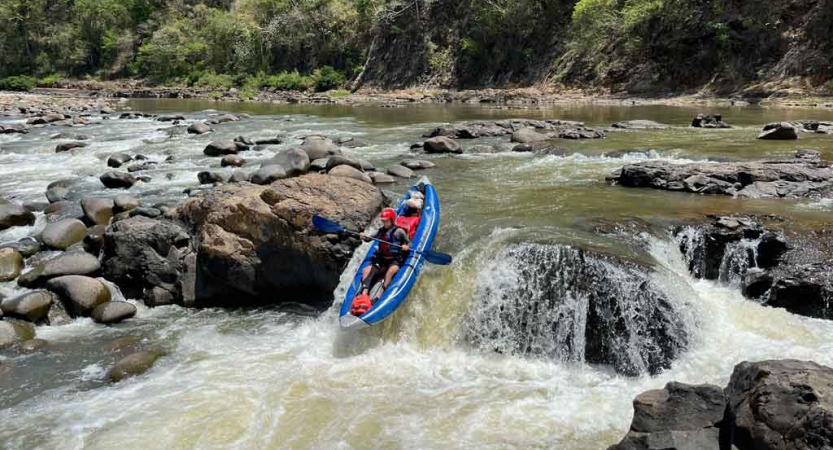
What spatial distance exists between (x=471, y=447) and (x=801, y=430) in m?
2.42

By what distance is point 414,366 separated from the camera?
6.54 m

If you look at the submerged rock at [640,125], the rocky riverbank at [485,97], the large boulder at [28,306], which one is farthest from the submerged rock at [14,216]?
the rocky riverbank at [485,97]

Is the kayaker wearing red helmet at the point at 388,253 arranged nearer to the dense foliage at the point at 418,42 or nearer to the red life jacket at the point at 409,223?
the red life jacket at the point at 409,223

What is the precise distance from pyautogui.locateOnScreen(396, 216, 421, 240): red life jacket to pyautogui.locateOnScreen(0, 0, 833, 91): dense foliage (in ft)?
73.3

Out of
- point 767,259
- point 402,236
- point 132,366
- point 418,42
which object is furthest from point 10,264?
point 418,42

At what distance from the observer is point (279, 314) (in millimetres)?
8047

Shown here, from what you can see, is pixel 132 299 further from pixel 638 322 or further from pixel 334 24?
pixel 334 24

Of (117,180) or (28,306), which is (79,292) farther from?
(117,180)

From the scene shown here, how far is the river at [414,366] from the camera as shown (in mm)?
5230

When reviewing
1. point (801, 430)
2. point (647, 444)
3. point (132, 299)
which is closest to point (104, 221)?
point (132, 299)

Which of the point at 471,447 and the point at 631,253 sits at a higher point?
the point at 631,253

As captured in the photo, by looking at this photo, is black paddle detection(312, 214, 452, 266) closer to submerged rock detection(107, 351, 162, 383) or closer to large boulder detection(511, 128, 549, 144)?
submerged rock detection(107, 351, 162, 383)

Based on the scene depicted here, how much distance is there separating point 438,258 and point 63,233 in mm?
6373

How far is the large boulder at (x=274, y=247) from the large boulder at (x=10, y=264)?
2.66 m
